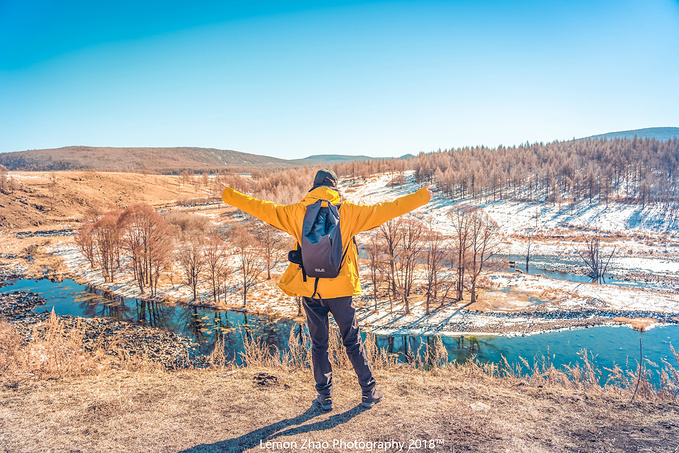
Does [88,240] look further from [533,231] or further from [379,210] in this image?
[533,231]

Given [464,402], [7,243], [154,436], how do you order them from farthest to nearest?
1. [7,243]
2. [464,402]
3. [154,436]

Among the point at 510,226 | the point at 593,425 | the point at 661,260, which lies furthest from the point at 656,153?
the point at 593,425

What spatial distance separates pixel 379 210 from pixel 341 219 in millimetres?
439

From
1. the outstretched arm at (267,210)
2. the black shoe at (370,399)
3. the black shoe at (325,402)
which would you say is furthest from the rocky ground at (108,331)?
the outstretched arm at (267,210)

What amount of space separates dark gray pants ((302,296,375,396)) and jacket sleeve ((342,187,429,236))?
0.82 meters

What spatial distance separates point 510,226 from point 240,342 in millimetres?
53844

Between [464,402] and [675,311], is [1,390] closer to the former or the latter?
[464,402]

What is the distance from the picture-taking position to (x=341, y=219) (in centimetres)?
353

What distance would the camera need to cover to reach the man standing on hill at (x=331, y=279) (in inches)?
137

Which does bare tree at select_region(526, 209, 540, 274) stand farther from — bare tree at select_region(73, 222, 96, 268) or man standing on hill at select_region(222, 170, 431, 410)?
bare tree at select_region(73, 222, 96, 268)

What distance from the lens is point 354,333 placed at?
Answer: 3.56 meters

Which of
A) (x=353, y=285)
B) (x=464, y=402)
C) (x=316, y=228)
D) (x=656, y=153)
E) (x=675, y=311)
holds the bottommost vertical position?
(x=675, y=311)

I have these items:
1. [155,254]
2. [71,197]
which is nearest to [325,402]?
[155,254]

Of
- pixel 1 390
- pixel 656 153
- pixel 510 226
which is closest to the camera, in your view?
pixel 1 390
